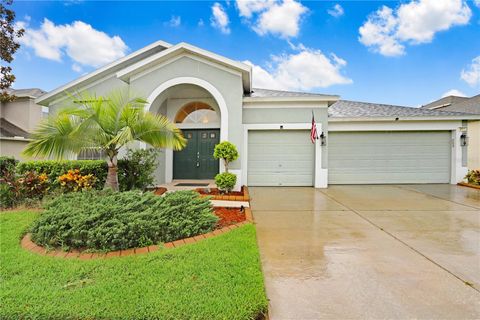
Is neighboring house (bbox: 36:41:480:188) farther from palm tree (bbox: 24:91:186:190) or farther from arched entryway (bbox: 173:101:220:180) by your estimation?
palm tree (bbox: 24:91:186:190)

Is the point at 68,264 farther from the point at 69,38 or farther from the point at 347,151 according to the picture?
the point at 69,38

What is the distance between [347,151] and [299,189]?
3363 millimetres

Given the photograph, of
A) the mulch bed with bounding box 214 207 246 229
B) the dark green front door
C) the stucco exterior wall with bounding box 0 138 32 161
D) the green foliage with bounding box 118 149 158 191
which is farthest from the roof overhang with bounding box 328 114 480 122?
the stucco exterior wall with bounding box 0 138 32 161

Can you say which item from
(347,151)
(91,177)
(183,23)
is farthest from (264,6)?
(91,177)

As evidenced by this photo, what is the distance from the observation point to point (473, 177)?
33.6ft

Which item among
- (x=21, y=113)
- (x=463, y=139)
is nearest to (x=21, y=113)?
(x=21, y=113)

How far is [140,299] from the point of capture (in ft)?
7.50

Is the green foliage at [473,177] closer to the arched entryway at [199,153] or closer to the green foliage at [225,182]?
the green foliage at [225,182]

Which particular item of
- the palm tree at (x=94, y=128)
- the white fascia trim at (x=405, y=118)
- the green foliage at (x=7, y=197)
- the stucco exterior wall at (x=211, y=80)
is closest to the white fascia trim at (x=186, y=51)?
the stucco exterior wall at (x=211, y=80)

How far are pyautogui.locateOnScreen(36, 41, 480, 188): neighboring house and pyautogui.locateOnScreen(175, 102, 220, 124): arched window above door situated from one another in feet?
0.15

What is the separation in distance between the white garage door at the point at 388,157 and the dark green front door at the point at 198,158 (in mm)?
5604

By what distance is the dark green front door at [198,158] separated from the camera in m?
10.8

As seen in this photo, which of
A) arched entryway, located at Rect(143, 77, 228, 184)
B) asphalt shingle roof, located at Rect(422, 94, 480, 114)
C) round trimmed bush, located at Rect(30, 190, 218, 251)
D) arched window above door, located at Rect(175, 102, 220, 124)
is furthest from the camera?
asphalt shingle roof, located at Rect(422, 94, 480, 114)

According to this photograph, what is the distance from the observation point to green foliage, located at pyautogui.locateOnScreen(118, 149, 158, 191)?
7.29 meters
